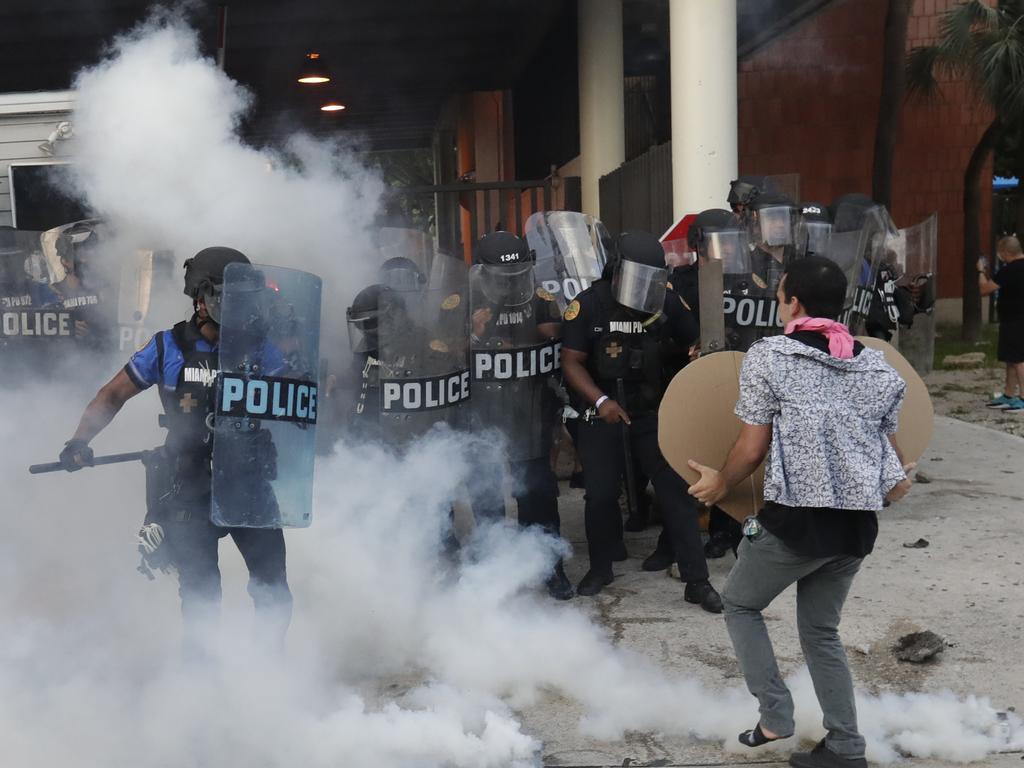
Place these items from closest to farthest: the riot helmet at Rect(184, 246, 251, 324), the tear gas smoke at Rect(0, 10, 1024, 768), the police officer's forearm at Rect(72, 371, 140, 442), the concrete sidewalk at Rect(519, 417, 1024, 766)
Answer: the tear gas smoke at Rect(0, 10, 1024, 768) < the concrete sidewalk at Rect(519, 417, 1024, 766) < the riot helmet at Rect(184, 246, 251, 324) < the police officer's forearm at Rect(72, 371, 140, 442)

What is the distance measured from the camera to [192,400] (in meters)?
4.12

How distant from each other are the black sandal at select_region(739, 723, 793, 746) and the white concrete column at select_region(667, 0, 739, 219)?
4.79 m

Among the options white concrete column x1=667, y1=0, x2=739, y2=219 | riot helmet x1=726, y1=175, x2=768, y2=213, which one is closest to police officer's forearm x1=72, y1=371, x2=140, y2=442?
riot helmet x1=726, y1=175, x2=768, y2=213

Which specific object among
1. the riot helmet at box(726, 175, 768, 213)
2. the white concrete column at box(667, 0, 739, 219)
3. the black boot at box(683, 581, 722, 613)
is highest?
the white concrete column at box(667, 0, 739, 219)

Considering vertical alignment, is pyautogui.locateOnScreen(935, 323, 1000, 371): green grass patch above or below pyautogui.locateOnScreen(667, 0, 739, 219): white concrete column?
below

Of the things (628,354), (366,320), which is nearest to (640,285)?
(628,354)

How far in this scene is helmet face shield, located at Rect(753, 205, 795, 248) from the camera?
590 centimetres

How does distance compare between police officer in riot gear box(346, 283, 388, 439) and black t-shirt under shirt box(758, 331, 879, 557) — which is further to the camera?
police officer in riot gear box(346, 283, 388, 439)

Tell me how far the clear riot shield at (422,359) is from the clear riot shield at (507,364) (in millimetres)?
77

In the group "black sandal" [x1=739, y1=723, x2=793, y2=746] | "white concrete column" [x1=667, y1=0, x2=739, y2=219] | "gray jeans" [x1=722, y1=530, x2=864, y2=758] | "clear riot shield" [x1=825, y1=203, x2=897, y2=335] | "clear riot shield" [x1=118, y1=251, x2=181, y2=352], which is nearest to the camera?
"gray jeans" [x1=722, y1=530, x2=864, y2=758]

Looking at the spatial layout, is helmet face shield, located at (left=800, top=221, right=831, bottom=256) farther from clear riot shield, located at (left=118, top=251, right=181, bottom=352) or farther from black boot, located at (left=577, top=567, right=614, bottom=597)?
clear riot shield, located at (left=118, top=251, right=181, bottom=352)

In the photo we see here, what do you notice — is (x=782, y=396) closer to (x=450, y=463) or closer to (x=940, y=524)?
(x=450, y=463)

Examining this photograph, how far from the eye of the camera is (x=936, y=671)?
4445 mm

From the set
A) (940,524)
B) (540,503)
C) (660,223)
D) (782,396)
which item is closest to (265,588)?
(540,503)
